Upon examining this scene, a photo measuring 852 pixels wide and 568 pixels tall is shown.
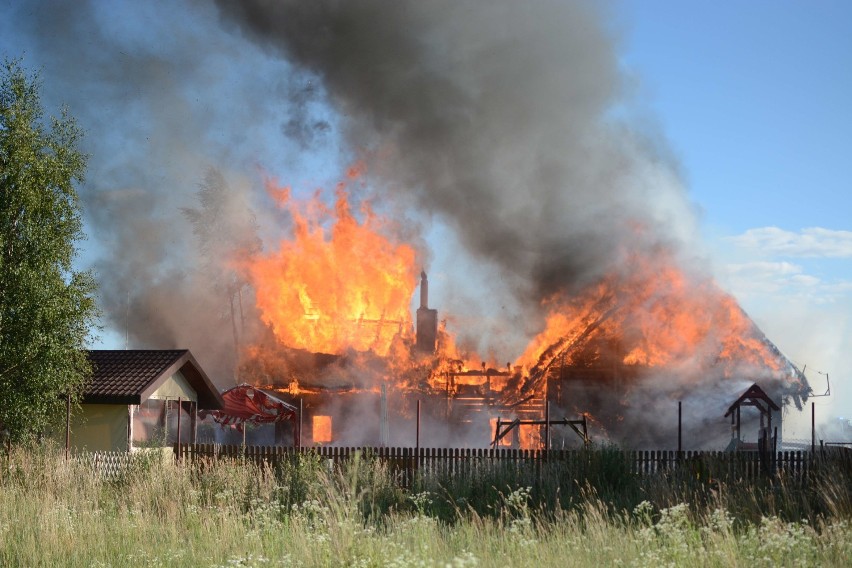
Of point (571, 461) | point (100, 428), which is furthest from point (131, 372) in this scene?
point (571, 461)

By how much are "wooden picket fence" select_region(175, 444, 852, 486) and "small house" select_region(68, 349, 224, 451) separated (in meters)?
3.46

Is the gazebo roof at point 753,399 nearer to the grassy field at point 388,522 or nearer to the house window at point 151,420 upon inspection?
the grassy field at point 388,522

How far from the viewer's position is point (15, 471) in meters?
15.8

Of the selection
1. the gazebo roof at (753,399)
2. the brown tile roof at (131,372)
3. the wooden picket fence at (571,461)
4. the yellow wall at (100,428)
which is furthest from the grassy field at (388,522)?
the gazebo roof at (753,399)

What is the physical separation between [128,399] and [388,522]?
14326 millimetres

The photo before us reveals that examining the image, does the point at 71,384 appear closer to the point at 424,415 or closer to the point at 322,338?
the point at 424,415

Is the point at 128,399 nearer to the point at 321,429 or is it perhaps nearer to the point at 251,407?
the point at 251,407

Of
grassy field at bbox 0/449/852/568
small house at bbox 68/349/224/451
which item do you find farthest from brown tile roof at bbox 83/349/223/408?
grassy field at bbox 0/449/852/568

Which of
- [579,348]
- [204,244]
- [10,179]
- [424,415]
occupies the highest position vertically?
[204,244]

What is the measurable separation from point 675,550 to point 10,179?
17404mm

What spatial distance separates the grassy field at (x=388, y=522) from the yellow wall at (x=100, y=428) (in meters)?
5.93

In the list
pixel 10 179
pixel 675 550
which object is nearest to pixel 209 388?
pixel 10 179

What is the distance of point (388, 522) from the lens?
36.4 feet

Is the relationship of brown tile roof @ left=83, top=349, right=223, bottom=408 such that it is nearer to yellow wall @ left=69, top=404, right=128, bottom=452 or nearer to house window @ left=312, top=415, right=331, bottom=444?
yellow wall @ left=69, top=404, right=128, bottom=452
